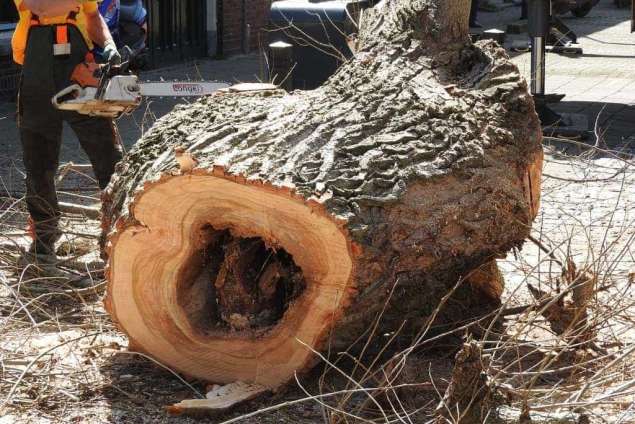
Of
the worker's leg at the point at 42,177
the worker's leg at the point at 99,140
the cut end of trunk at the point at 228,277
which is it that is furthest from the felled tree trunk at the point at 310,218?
the worker's leg at the point at 42,177

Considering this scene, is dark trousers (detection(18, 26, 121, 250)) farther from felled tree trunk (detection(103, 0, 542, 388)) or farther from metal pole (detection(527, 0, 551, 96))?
metal pole (detection(527, 0, 551, 96))

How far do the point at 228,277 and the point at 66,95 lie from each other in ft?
6.10

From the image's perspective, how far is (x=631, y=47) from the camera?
51.8 ft

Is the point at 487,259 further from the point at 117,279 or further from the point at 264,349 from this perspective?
the point at 117,279

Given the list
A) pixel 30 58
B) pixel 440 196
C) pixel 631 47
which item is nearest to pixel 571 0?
pixel 631 47

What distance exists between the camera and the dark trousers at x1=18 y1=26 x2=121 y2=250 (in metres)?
5.49

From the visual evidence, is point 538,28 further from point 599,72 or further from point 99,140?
point 99,140

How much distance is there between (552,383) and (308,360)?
958mm

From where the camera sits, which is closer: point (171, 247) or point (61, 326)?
point (171, 247)

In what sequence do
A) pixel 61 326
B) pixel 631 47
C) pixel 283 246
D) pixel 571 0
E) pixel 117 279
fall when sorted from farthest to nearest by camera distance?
pixel 631 47, pixel 571 0, pixel 61 326, pixel 117 279, pixel 283 246

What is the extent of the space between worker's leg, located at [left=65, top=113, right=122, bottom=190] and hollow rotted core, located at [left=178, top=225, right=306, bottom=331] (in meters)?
1.73

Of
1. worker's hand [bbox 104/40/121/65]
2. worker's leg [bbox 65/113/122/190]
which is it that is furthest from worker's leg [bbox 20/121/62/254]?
worker's hand [bbox 104/40/121/65]

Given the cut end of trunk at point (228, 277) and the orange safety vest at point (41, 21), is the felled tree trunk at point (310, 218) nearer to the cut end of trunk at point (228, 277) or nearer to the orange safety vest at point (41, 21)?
the cut end of trunk at point (228, 277)

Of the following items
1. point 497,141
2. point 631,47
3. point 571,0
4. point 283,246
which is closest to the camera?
point 283,246
